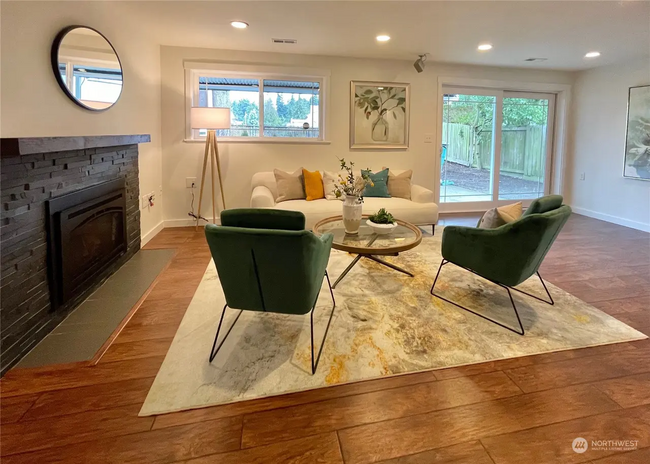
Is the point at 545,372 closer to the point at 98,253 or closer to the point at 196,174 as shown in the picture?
the point at 98,253

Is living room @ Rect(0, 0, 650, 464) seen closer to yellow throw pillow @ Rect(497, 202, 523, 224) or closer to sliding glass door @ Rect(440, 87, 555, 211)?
yellow throw pillow @ Rect(497, 202, 523, 224)

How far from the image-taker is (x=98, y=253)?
9.86ft

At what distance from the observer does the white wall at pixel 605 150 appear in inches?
205

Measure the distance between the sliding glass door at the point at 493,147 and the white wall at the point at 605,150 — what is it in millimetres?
433

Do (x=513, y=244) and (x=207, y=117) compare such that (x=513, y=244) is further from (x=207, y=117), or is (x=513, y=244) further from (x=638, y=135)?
(x=638, y=135)

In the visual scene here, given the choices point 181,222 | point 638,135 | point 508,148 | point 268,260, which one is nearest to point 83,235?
point 268,260

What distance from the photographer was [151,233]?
178 inches

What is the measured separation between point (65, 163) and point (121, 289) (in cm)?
101

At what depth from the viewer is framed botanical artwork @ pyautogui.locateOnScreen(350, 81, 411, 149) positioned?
5.36 metres

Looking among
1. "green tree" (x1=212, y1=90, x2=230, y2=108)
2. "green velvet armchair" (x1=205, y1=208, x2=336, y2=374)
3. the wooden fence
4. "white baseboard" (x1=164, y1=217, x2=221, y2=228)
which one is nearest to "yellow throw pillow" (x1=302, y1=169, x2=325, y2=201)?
"white baseboard" (x1=164, y1=217, x2=221, y2=228)

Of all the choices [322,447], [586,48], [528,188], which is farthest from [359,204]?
[528,188]

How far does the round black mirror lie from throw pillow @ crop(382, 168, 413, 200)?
123 inches

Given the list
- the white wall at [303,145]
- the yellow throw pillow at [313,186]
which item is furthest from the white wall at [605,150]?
the yellow throw pillow at [313,186]

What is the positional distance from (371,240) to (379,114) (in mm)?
3102
